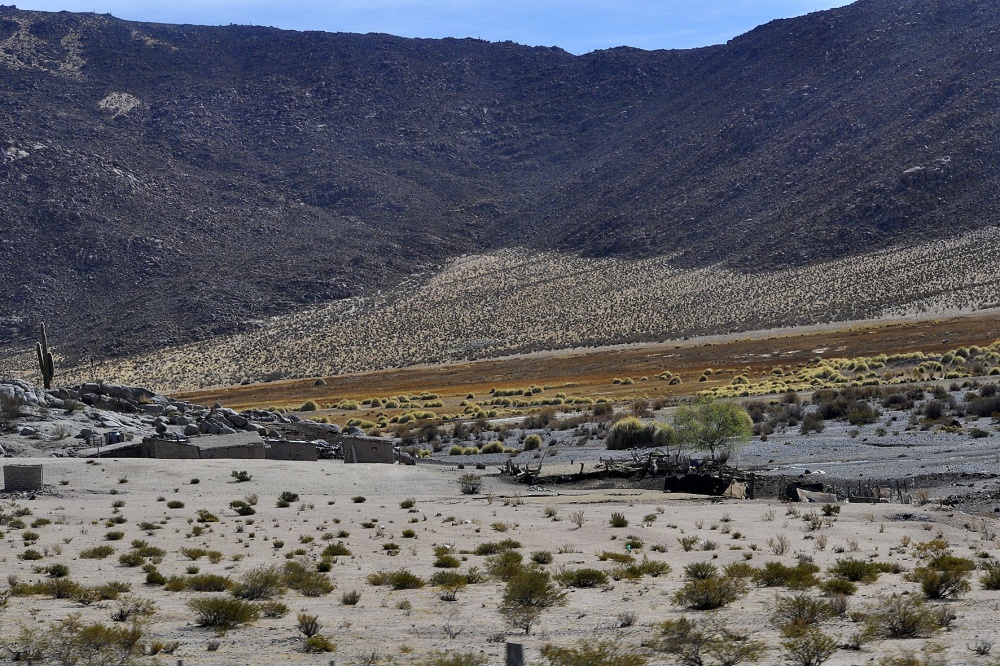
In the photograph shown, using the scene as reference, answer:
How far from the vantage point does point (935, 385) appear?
48625 mm

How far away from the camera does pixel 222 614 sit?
1358cm

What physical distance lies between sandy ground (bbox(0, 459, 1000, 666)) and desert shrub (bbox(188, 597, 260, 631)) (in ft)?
0.56

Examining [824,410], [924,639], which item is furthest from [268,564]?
[824,410]

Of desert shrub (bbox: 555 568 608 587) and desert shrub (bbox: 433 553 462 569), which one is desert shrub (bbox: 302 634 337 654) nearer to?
desert shrub (bbox: 555 568 608 587)

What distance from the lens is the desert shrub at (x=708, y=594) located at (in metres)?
14.2

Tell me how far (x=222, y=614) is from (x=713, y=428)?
24.0 metres

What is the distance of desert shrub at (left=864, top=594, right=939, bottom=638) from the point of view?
12312 mm

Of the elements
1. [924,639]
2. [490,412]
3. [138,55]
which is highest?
[138,55]

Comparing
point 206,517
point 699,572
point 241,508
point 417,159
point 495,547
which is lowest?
point 241,508

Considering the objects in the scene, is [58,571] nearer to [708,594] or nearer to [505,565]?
[505,565]

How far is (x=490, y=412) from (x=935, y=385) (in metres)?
20.2

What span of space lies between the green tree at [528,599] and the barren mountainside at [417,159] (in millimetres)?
91181

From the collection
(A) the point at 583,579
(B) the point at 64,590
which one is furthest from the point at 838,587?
(B) the point at 64,590

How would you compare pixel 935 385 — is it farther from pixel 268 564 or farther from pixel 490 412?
pixel 268 564
